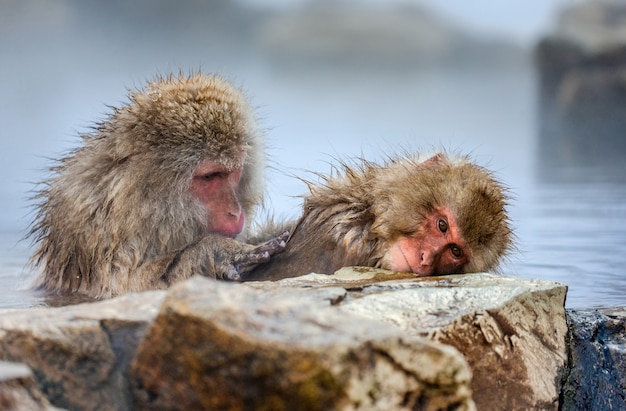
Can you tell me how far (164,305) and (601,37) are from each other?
11.0 meters

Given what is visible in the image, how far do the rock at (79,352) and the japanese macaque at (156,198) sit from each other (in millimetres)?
1444

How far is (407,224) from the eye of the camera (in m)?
3.32

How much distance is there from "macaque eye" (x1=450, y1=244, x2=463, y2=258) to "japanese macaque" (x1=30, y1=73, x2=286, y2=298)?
0.65 metres

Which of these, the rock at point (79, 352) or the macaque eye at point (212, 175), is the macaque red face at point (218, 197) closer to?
the macaque eye at point (212, 175)

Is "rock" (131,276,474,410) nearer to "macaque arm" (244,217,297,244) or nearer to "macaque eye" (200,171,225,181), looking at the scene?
"macaque eye" (200,171,225,181)

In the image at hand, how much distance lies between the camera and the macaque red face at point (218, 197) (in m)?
3.61

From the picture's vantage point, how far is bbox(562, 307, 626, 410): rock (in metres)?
2.73

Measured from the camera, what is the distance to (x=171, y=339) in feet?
5.43

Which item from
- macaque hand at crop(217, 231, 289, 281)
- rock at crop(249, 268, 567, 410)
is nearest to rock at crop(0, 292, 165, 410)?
rock at crop(249, 268, 567, 410)

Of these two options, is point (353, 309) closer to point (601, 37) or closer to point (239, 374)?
point (239, 374)

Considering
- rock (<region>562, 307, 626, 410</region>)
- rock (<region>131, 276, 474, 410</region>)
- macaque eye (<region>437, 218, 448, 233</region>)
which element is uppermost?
macaque eye (<region>437, 218, 448, 233</region>)

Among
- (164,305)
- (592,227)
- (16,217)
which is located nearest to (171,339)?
(164,305)

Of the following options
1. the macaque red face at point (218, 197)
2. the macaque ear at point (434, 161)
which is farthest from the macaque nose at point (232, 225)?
the macaque ear at point (434, 161)

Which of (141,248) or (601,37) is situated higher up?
(601,37)
